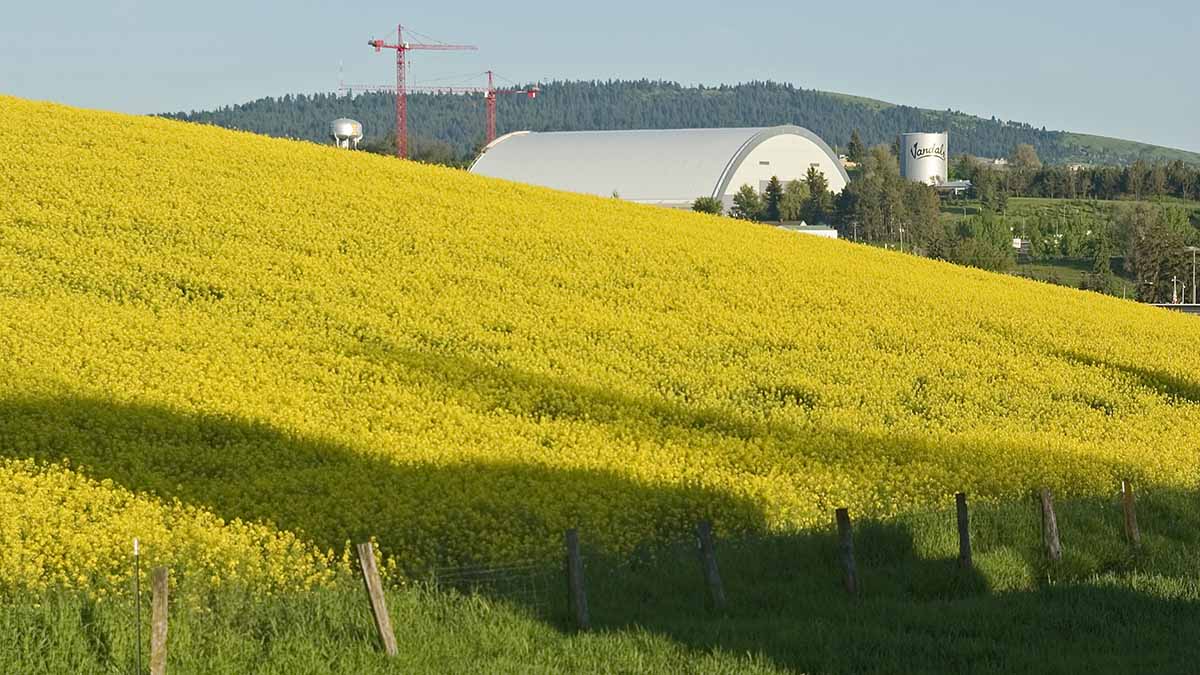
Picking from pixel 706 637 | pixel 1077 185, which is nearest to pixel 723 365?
pixel 706 637

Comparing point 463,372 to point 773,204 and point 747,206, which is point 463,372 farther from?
point 773,204

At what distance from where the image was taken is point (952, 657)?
12859mm

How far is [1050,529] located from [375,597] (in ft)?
25.7

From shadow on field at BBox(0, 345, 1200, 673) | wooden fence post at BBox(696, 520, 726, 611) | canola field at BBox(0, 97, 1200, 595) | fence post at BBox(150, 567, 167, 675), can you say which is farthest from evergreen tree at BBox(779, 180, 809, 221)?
fence post at BBox(150, 567, 167, 675)

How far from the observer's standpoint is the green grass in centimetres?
1220

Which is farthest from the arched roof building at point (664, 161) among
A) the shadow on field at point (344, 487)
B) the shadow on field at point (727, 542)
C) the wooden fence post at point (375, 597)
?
the wooden fence post at point (375, 597)

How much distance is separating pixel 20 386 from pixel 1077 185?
565ft

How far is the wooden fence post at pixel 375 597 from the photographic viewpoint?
40.2 ft

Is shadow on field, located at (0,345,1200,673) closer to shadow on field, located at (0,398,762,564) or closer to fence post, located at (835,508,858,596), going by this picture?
shadow on field, located at (0,398,762,564)

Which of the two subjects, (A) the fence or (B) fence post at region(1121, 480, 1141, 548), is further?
(B) fence post at region(1121, 480, 1141, 548)

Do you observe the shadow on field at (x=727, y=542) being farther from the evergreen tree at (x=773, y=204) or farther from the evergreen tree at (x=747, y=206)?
the evergreen tree at (x=773, y=204)

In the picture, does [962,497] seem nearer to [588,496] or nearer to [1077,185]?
[588,496]

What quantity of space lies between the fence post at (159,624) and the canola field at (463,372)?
3221mm

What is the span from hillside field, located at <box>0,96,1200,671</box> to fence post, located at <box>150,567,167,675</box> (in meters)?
1.49
